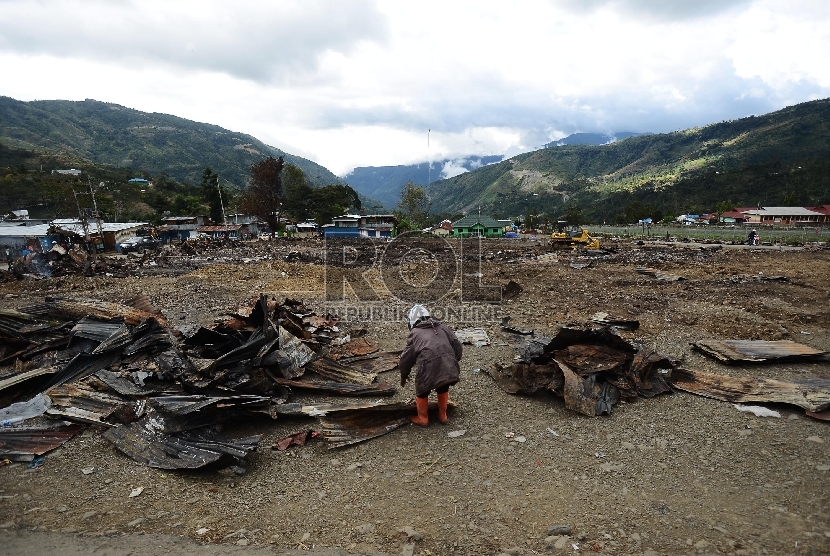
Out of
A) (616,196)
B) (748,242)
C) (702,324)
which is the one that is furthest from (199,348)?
(616,196)

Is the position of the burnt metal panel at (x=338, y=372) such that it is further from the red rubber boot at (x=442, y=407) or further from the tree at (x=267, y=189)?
the tree at (x=267, y=189)

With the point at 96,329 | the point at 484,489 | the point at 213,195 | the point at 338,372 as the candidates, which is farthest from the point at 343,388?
the point at 213,195

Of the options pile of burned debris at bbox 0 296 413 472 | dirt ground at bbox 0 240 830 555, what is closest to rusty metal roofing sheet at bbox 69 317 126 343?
pile of burned debris at bbox 0 296 413 472

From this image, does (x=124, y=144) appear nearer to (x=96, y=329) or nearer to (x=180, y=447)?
(x=96, y=329)

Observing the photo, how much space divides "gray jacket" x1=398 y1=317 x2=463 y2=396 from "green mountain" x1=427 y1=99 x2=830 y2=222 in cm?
7129

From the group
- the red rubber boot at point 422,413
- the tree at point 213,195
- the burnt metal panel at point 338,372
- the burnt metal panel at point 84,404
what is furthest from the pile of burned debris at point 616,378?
the tree at point 213,195

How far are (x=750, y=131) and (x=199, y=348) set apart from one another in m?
152

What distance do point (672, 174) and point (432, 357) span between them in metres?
127

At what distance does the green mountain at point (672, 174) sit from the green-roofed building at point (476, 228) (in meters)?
14.4

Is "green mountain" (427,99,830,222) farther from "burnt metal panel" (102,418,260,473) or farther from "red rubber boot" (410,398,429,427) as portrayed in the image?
"burnt metal panel" (102,418,260,473)

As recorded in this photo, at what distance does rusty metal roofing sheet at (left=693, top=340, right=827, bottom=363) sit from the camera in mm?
6516

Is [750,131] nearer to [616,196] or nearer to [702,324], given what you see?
[616,196]

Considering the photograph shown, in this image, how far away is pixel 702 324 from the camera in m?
9.32

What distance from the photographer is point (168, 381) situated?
18.4 feet
